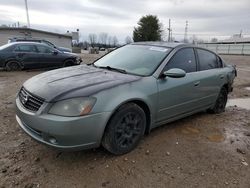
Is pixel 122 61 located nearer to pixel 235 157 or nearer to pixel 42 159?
pixel 42 159

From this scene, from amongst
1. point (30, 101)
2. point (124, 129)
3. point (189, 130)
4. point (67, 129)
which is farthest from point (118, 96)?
point (189, 130)

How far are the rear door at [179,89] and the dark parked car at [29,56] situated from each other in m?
9.62

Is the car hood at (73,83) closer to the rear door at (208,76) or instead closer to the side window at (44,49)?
the rear door at (208,76)

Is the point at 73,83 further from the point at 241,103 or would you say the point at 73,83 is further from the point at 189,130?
the point at 241,103

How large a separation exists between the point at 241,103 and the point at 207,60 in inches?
102

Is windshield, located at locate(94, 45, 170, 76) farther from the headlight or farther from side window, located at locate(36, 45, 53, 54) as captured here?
side window, located at locate(36, 45, 53, 54)

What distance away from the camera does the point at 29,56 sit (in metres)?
12.4

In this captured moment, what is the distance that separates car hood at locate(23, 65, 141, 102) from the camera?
309 cm

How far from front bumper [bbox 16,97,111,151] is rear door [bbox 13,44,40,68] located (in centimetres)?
989

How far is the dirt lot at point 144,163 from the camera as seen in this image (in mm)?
3020

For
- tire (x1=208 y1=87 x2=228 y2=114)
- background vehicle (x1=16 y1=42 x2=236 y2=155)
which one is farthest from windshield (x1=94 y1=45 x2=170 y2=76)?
tire (x1=208 y1=87 x2=228 y2=114)

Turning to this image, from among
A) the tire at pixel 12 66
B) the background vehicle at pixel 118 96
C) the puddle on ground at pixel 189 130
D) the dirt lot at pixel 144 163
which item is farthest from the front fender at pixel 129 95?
the tire at pixel 12 66

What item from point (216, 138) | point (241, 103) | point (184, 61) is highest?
point (184, 61)

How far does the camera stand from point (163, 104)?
3.99 m
